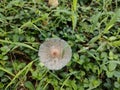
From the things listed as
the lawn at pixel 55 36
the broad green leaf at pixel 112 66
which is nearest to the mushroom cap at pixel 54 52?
the lawn at pixel 55 36

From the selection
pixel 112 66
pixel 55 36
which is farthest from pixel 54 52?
pixel 112 66

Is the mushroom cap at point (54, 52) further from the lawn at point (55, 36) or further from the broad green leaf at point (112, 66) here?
the broad green leaf at point (112, 66)

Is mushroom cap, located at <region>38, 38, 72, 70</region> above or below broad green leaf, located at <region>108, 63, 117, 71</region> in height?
above

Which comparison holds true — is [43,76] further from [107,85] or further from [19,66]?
[107,85]

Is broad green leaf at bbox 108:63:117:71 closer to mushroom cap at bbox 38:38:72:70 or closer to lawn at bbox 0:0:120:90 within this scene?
lawn at bbox 0:0:120:90

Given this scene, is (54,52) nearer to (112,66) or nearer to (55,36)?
(55,36)

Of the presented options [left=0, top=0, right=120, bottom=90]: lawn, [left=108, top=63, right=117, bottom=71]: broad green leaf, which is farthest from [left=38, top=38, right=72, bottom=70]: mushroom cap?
[left=108, top=63, right=117, bottom=71]: broad green leaf
